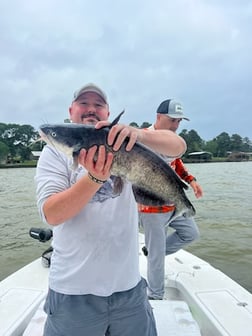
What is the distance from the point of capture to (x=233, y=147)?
3652 inches

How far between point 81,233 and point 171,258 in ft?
10.8

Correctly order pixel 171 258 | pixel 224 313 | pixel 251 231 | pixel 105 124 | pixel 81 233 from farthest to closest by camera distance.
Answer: pixel 251 231 → pixel 171 258 → pixel 224 313 → pixel 81 233 → pixel 105 124

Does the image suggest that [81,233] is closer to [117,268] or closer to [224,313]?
[117,268]

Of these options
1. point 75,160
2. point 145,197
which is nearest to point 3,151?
point 75,160

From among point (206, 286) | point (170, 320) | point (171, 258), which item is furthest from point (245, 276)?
point (170, 320)

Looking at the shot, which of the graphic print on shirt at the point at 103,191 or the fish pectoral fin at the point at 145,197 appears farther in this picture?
the graphic print on shirt at the point at 103,191

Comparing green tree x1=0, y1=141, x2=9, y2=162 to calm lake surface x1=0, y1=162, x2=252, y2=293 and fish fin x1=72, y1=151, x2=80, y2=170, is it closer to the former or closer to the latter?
calm lake surface x1=0, y1=162, x2=252, y2=293

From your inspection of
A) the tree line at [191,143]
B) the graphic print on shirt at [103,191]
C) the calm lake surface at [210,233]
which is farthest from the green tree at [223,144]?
the graphic print on shirt at [103,191]

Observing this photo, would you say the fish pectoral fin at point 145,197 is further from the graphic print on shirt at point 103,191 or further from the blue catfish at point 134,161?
the graphic print on shirt at point 103,191

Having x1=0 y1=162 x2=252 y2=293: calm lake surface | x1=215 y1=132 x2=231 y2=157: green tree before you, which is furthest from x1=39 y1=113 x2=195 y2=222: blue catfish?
x1=215 y1=132 x2=231 y2=157: green tree

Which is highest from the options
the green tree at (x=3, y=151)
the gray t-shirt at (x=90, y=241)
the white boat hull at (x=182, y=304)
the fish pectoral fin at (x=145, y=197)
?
the green tree at (x=3, y=151)

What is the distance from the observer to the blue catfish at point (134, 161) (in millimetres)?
1770

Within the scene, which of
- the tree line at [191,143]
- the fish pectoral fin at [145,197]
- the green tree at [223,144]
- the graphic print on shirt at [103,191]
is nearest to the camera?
the fish pectoral fin at [145,197]

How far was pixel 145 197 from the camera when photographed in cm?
189
